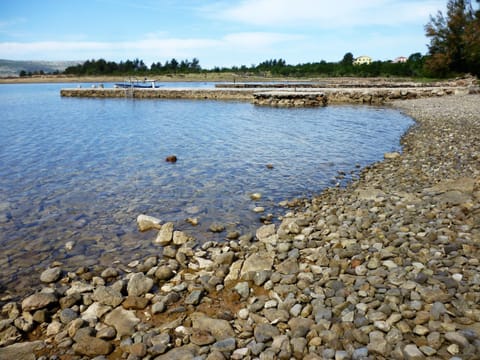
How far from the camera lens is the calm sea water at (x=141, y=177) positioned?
7.97 metres

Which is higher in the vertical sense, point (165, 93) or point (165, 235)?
point (165, 93)

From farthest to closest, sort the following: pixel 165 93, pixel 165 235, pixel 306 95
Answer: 1. pixel 165 93
2. pixel 306 95
3. pixel 165 235

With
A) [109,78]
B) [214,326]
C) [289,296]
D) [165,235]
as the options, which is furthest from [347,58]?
[214,326]

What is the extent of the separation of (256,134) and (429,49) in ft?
86.7

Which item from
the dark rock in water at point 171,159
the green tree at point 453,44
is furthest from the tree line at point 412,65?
the dark rock in water at point 171,159

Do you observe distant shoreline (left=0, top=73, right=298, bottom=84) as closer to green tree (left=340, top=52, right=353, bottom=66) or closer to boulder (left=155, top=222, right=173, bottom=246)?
green tree (left=340, top=52, right=353, bottom=66)

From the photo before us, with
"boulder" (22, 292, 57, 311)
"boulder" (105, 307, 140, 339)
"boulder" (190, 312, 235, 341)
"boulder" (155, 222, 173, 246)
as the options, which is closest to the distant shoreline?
"boulder" (155, 222, 173, 246)

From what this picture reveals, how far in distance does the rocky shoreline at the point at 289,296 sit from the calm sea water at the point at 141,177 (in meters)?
0.98

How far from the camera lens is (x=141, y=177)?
1293cm

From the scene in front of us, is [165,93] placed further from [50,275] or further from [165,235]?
[50,275]

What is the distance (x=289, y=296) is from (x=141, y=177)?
9.02m

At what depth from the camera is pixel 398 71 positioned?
101 metres

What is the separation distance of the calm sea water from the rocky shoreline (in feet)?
3.22

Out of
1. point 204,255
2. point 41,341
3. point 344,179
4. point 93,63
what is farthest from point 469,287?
point 93,63
